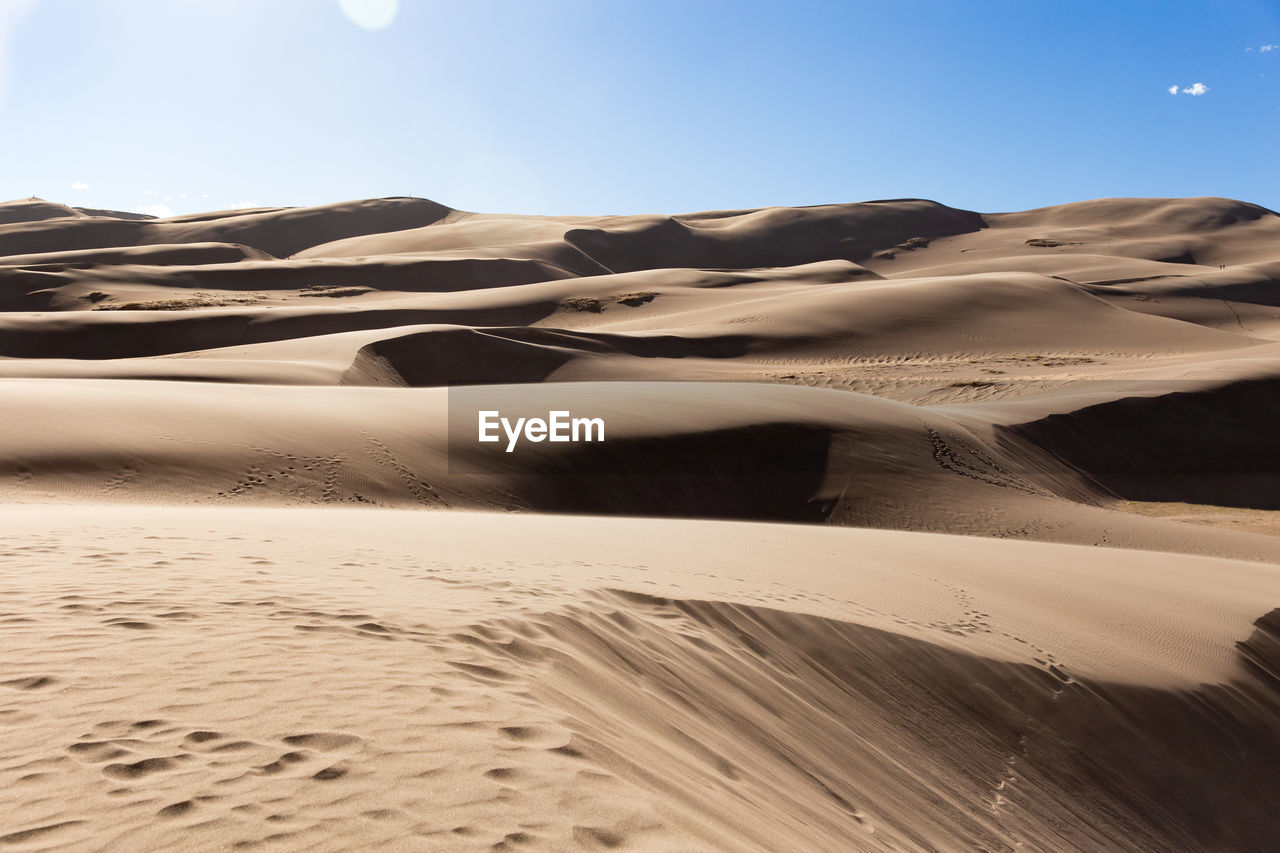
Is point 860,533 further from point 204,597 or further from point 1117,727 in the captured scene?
point 204,597

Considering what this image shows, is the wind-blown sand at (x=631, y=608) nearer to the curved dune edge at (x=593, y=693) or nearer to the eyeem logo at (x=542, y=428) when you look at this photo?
the curved dune edge at (x=593, y=693)

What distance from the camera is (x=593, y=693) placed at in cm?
397

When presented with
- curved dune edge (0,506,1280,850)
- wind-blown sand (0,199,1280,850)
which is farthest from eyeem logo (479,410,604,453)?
curved dune edge (0,506,1280,850)

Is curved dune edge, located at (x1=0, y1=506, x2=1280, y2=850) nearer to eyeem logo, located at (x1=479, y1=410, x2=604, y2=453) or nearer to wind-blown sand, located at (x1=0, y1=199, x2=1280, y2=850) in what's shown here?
wind-blown sand, located at (x1=0, y1=199, x2=1280, y2=850)

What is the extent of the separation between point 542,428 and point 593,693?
11182 millimetres

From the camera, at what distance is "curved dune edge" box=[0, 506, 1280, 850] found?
262 cm

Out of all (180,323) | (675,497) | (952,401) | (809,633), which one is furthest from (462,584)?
(180,323)

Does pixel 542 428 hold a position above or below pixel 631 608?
above

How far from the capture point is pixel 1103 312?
37.3 meters

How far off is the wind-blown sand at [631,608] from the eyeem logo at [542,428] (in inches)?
14.6

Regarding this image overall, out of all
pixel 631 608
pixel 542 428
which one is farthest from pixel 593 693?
pixel 542 428

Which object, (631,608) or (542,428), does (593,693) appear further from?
(542,428)

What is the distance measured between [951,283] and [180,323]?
31761 mm

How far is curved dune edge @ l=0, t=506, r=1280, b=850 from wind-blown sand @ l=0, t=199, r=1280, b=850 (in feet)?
0.08
